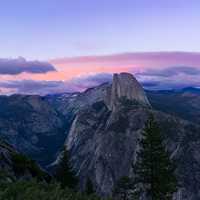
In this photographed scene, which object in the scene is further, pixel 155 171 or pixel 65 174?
pixel 65 174

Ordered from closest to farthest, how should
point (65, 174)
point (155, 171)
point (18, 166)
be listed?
point (18, 166) → point (155, 171) → point (65, 174)

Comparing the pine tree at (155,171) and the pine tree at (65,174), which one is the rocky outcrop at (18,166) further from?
the pine tree at (65,174)

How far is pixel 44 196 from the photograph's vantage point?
17.3 m

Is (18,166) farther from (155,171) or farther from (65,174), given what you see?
(65,174)

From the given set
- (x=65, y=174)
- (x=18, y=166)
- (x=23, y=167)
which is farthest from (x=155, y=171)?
(x=65, y=174)

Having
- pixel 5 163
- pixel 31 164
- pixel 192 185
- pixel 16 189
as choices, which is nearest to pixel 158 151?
pixel 31 164

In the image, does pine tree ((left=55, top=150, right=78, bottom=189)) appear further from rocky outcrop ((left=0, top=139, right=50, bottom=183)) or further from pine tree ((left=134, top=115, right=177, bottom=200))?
rocky outcrop ((left=0, top=139, right=50, bottom=183))

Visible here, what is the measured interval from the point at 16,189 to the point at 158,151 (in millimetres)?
30759

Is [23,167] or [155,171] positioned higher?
[23,167]

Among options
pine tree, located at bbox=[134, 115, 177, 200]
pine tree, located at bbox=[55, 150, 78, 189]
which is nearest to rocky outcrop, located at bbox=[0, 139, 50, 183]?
pine tree, located at bbox=[134, 115, 177, 200]

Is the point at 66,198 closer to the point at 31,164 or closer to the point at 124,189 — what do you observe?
the point at 31,164

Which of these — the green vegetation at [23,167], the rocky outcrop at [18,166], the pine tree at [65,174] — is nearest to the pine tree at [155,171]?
the green vegetation at [23,167]

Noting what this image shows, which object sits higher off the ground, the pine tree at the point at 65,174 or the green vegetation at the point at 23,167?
the green vegetation at the point at 23,167

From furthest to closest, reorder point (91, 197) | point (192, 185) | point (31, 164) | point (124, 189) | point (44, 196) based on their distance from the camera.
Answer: point (192, 185), point (124, 189), point (31, 164), point (91, 197), point (44, 196)
